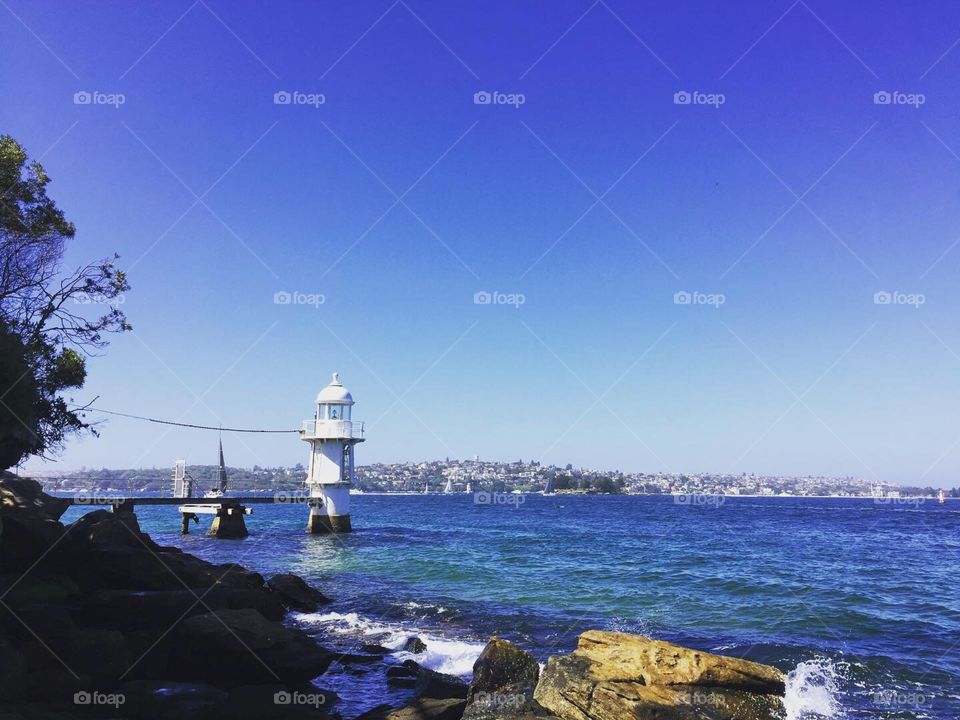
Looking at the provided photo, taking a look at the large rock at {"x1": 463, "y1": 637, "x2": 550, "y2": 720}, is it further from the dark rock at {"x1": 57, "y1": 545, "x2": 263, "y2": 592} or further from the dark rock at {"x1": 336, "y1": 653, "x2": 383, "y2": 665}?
the dark rock at {"x1": 57, "y1": 545, "x2": 263, "y2": 592}

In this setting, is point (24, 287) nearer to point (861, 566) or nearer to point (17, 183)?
point (17, 183)

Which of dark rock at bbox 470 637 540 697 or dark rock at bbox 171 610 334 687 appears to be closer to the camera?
dark rock at bbox 470 637 540 697

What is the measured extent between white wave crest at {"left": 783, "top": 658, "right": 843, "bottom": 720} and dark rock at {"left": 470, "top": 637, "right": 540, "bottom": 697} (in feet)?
14.3

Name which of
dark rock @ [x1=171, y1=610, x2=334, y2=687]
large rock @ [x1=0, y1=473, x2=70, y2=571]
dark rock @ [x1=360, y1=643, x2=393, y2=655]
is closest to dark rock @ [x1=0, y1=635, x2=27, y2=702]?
dark rock @ [x1=171, y1=610, x2=334, y2=687]

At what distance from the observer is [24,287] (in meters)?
21.4

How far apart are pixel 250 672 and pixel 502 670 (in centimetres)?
464

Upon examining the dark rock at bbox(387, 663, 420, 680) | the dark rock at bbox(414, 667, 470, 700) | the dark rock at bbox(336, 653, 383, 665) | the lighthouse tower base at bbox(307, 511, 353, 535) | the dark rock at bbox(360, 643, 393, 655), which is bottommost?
the lighthouse tower base at bbox(307, 511, 353, 535)

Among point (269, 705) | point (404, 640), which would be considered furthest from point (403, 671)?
point (269, 705)

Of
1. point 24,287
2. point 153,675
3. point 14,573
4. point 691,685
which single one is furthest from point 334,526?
point 691,685

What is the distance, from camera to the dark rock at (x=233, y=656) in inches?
454

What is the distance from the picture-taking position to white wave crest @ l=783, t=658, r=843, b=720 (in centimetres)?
1111

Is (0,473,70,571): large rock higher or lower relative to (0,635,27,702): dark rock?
higher

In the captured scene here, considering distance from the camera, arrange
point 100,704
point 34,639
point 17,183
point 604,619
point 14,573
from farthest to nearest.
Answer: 1. point 17,183
2. point 604,619
3. point 14,573
4. point 34,639
5. point 100,704

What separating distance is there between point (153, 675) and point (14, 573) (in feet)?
19.3
